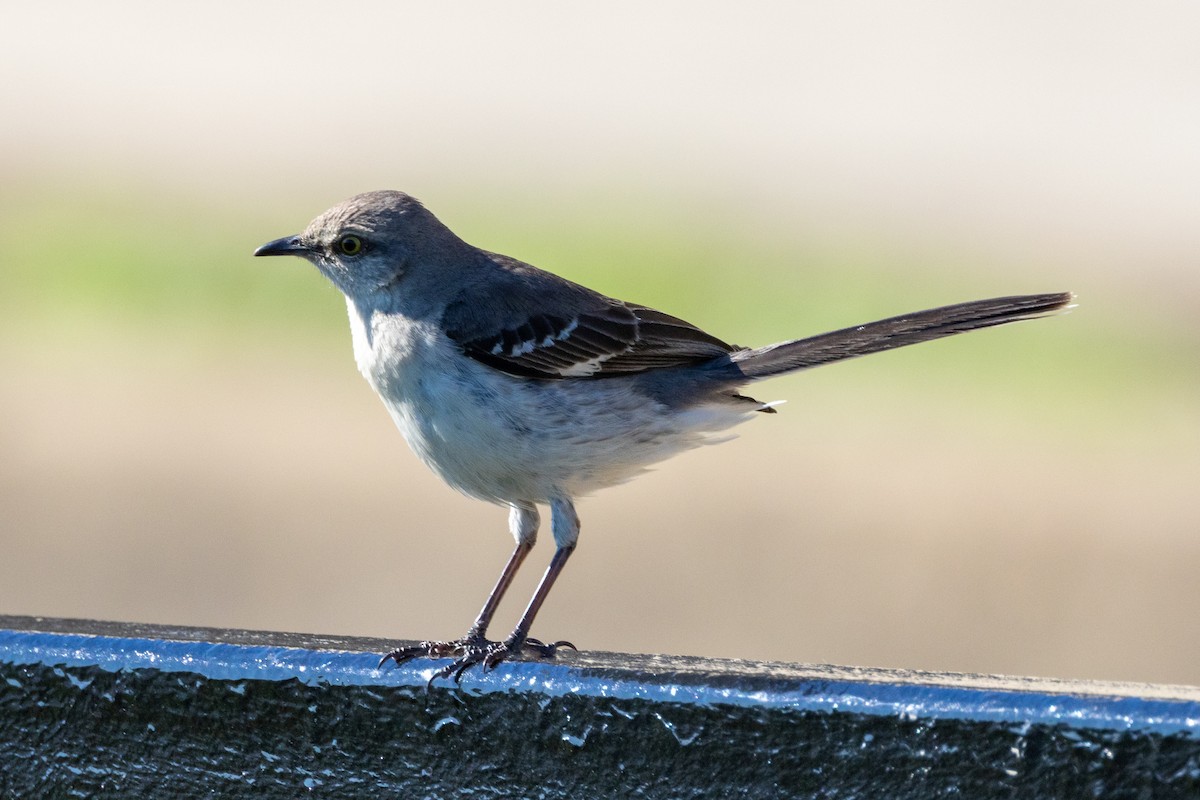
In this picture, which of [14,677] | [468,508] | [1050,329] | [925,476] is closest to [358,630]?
[468,508]

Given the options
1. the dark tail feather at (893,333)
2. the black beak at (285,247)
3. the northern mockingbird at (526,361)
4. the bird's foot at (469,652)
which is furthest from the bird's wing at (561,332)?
the bird's foot at (469,652)

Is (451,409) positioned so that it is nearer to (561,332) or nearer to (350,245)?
(561,332)

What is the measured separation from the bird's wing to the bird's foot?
31.5 inches

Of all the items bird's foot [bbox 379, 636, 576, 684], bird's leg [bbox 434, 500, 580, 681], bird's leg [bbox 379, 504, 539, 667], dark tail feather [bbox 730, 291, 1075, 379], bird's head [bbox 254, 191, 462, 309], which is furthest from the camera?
bird's head [bbox 254, 191, 462, 309]

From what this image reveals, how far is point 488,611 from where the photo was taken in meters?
4.10

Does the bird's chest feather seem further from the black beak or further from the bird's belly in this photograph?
the black beak

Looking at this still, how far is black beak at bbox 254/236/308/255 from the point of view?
179 inches

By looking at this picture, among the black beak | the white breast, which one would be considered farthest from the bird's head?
the white breast

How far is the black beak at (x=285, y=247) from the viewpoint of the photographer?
4547 millimetres

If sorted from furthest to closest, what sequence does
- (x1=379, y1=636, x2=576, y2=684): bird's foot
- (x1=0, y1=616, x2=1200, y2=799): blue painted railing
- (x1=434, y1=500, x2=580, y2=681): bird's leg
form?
(x1=434, y1=500, x2=580, y2=681): bird's leg, (x1=379, y1=636, x2=576, y2=684): bird's foot, (x1=0, y1=616, x2=1200, y2=799): blue painted railing

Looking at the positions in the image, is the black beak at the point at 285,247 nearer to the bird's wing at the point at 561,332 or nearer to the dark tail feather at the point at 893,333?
the bird's wing at the point at 561,332

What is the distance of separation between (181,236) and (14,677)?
635 inches

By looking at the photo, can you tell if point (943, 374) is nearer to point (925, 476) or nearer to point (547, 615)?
point (925, 476)

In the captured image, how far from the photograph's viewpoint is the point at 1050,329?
15258 mm
